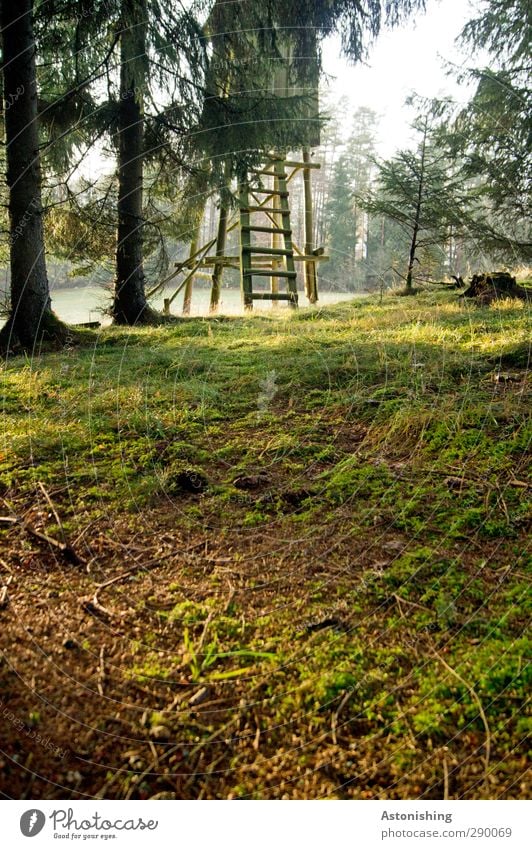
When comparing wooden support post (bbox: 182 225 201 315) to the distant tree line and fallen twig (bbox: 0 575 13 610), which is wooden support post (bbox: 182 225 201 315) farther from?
fallen twig (bbox: 0 575 13 610)

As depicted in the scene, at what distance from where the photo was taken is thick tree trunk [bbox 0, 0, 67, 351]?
18.7ft

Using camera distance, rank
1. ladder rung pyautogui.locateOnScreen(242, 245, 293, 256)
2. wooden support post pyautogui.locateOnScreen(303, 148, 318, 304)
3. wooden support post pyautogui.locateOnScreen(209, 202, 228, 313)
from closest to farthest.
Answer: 1. ladder rung pyautogui.locateOnScreen(242, 245, 293, 256)
2. wooden support post pyautogui.locateOnScreen(209, 202, 228, 313)
3. wooden support post pyautogui.locateOnScreen(303, 148, 318, 304)

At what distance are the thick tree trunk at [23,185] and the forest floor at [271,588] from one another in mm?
2691

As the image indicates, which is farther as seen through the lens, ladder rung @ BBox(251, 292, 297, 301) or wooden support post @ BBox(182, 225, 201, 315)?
wooden support post @ BBox(182, 225, 201, 315)

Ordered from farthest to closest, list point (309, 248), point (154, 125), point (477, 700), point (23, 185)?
point (309, 248)
point (154, 125)
point (23, 185)
point (477, 700)

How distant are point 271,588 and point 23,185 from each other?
6.08 m

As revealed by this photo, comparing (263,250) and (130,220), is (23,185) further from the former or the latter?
(263,250)

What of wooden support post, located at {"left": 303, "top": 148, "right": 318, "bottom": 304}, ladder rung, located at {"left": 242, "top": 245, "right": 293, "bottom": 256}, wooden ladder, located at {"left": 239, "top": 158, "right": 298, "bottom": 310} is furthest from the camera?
wooden support post, located at {"left": 303, "top": 148, "right": 318, "bottom": 304}

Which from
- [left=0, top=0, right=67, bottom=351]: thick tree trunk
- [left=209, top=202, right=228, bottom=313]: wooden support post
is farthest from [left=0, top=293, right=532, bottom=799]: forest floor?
[left=209, top=202, right=228, bottom=313]: wooden support post
